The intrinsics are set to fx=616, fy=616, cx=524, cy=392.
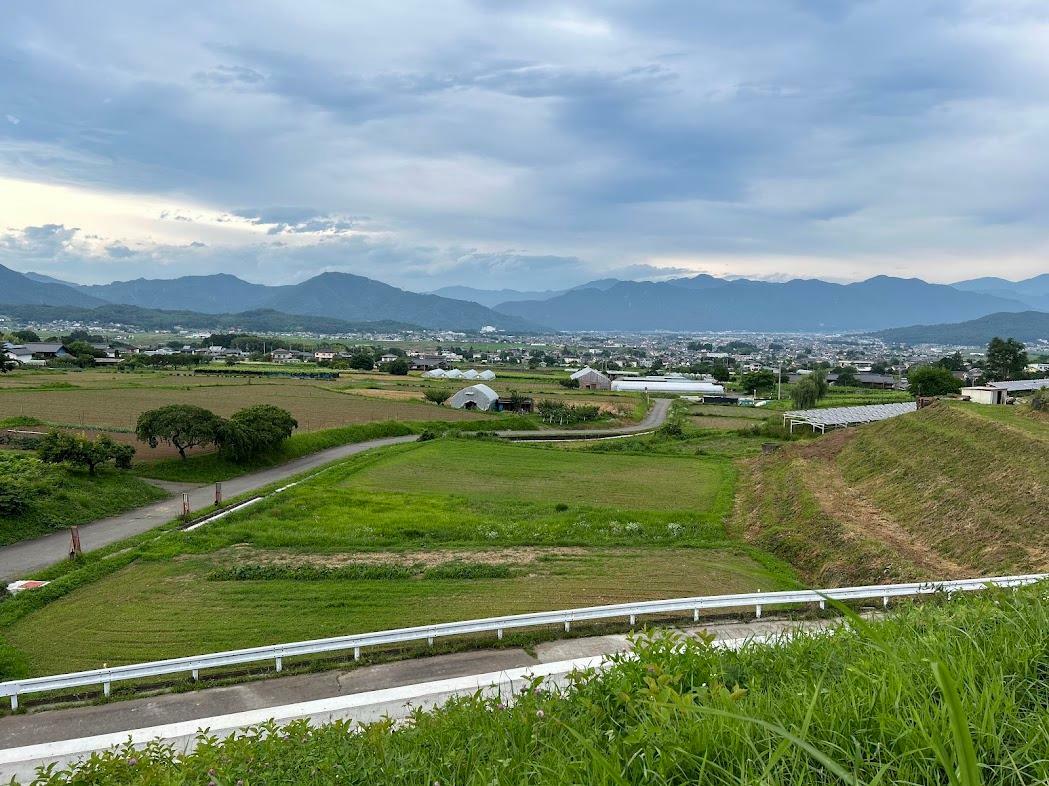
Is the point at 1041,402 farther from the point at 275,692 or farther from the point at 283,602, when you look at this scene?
the point at 275,692

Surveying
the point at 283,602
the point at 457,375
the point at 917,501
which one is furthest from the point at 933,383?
the point at 283,602

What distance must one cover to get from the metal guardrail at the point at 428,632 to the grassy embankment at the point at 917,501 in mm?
4302

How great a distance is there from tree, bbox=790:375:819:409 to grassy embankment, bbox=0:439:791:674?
37.6 m

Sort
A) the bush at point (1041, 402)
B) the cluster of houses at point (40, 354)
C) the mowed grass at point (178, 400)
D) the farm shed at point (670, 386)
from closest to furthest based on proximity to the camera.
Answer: the bush at point (1041, 402) < the mowed grass at point (178, 400) < the farm shed at point (670, 386) < the cluster of houses at point (40, 354)

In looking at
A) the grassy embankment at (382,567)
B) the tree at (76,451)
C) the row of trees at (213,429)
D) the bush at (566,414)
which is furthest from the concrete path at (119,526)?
the bush at (566,414)

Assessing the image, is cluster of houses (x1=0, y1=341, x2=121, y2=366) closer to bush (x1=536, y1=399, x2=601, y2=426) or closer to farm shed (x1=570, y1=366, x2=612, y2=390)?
farm shed (x1=570, y1=366, x2=612, y2=390)

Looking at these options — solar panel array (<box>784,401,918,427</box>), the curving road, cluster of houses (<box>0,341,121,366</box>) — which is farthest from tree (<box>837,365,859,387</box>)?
cluster of houses (<box>0,341,121,366</box>)

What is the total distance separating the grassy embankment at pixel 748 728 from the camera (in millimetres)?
2318

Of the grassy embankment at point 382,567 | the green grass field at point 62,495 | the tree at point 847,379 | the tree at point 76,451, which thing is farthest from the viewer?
the tree at point 847,379

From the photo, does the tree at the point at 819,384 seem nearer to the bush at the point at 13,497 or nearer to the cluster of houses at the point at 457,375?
the cluster of houses at the point at 457,375

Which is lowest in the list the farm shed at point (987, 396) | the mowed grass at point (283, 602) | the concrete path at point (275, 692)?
the mowed grass at point (283, 602)

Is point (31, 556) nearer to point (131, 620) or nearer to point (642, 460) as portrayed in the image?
point (131, 620)

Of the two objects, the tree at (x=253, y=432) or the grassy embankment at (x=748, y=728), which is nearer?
the grassy embankment at (x=748, y=728)

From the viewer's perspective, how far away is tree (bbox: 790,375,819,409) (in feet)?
196
